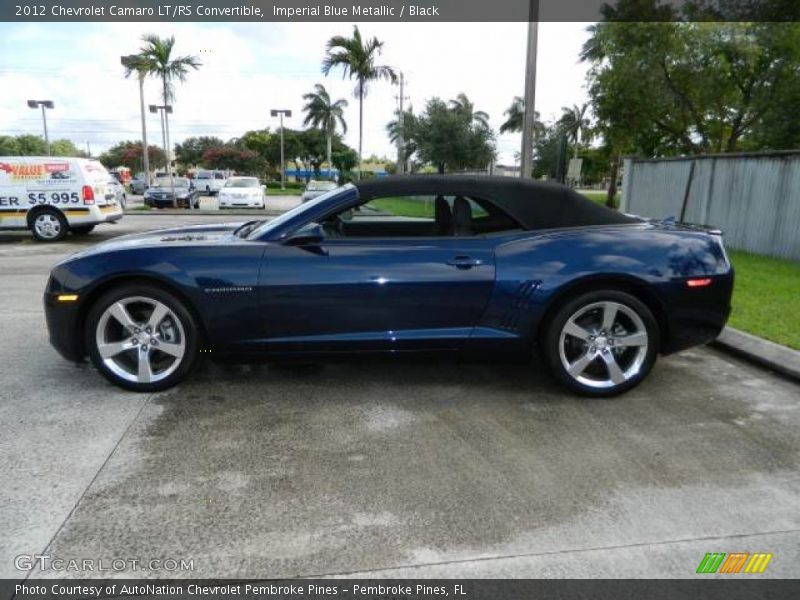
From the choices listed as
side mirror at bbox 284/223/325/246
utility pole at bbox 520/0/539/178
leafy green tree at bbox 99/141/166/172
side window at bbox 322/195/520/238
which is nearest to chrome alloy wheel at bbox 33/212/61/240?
utility pole at bbox 520/0/539/178

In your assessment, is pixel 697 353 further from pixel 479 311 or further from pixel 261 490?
pixel 261 490

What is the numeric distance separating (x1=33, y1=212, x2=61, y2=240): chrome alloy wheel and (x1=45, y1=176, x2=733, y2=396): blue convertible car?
9666mm

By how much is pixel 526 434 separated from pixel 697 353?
2.45 m

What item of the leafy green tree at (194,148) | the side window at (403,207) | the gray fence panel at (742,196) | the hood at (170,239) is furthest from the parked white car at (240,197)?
the leafy green tree at (194,148)

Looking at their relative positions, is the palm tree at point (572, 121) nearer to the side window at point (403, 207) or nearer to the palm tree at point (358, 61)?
the palm tree at point (358, 61)

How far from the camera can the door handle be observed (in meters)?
3.85

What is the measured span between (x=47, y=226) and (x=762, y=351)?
12753 mm

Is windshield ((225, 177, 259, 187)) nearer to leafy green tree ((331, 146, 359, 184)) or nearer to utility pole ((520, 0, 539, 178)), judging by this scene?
utility pole ((520, 0, 539, 178))

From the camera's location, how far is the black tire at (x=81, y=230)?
1276 centimetres

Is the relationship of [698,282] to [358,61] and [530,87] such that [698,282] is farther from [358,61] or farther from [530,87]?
[358,61]

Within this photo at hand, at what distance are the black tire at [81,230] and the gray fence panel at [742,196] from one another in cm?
1237

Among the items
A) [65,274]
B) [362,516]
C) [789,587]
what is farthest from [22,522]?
[789,587]

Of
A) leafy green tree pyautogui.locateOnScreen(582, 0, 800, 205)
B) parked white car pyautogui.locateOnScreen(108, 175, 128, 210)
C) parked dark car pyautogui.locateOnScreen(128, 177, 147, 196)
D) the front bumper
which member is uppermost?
leafy green tree pyautogui.locateOnScreen(582, 0, 800, 205)

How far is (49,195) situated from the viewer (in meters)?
12.1
